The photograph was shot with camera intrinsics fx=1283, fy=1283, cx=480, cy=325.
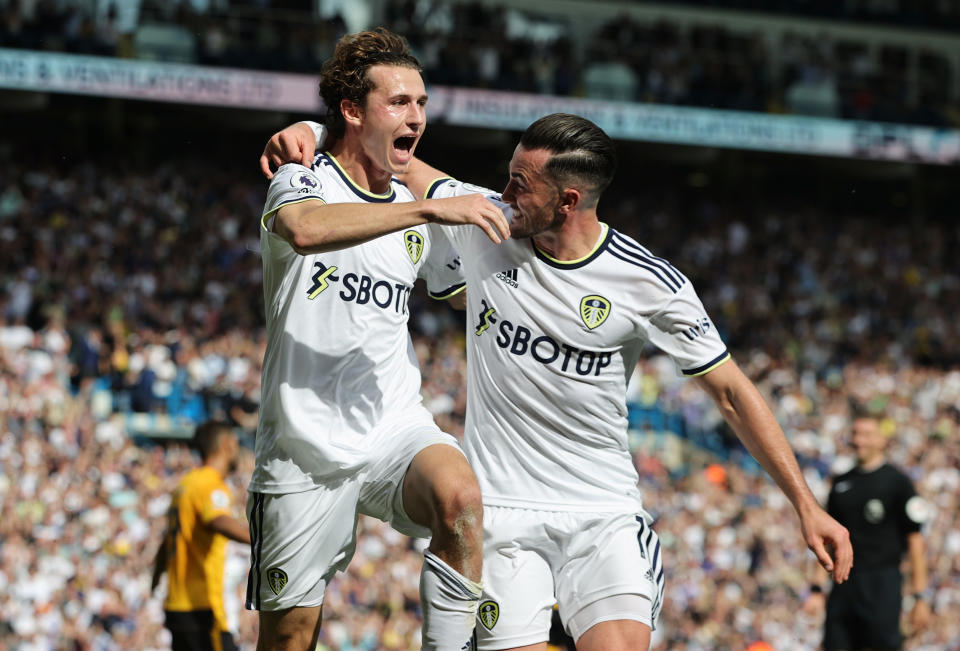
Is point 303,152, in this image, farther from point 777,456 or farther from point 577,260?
point 777,456

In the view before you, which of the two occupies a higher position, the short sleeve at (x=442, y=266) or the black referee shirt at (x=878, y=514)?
the short sleeve at (x=442, y=266)

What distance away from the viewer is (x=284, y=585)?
463 centimetres

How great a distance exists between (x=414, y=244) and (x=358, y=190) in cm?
29

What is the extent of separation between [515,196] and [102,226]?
49.9 feet

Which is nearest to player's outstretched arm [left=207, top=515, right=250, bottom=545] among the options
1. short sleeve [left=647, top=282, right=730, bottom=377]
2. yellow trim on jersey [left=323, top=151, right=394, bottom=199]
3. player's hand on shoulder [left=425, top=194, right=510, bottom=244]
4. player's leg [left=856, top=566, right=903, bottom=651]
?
yellow trim on jersey [left=323, top=151, right=394, bottom=199]

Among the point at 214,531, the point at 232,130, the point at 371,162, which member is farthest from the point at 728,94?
the point at 371,162

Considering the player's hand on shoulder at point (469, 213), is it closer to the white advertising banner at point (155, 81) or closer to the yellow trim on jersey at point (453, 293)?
the yellow trim on jersey at point (453, 293)

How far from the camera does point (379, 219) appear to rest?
157 inches

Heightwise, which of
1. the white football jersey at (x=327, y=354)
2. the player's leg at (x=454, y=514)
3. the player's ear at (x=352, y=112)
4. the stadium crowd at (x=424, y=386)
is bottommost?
the stadium crowd at (x=424, y=386)

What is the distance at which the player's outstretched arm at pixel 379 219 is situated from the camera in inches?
155

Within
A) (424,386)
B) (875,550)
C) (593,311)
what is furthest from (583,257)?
(424,386)

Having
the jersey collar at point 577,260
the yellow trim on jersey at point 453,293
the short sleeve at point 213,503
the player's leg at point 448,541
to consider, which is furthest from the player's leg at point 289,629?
the short sleeve at point 213,503

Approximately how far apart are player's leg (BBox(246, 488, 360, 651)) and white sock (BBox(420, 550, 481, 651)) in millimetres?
558

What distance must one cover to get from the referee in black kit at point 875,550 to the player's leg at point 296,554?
494 cm
